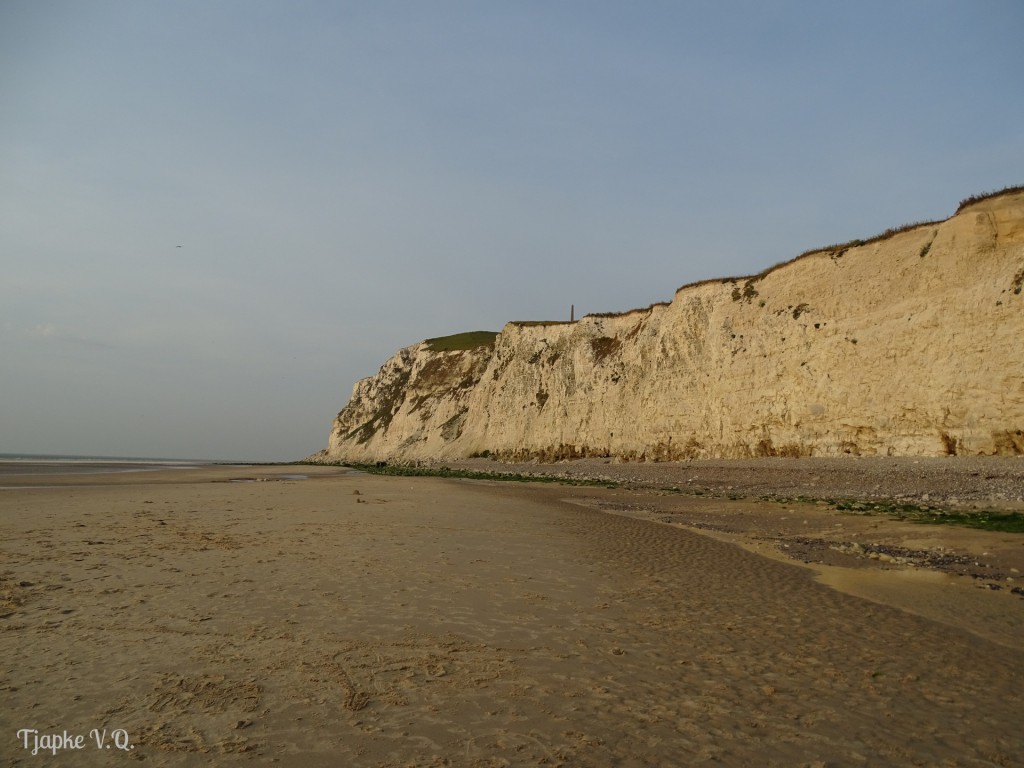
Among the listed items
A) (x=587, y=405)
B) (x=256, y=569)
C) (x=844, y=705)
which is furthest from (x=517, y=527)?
(x=587, y=405)

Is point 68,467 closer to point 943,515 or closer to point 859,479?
point 859,479

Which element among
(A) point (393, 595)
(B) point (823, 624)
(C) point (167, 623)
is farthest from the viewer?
(A) point (393, 595)

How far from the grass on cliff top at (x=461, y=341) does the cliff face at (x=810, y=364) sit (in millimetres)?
22455

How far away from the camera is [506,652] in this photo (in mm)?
4582

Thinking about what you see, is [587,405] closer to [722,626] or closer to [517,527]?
[517,527]

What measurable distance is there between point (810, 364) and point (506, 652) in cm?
2659

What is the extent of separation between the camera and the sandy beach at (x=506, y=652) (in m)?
3.22

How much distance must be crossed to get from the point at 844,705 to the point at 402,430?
215ft

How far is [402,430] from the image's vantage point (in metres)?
67.5

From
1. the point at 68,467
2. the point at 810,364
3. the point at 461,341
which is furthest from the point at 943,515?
the point at 461,341

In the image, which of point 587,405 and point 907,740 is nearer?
point 907,740

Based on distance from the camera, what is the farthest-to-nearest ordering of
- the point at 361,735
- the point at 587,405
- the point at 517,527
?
the point at 587,405 → the point at 517,527 → the point at 361,735

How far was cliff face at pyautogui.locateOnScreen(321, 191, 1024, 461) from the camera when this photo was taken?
68.7ft

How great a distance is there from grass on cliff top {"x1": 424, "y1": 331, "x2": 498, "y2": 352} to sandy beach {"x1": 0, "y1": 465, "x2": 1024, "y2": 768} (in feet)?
202
